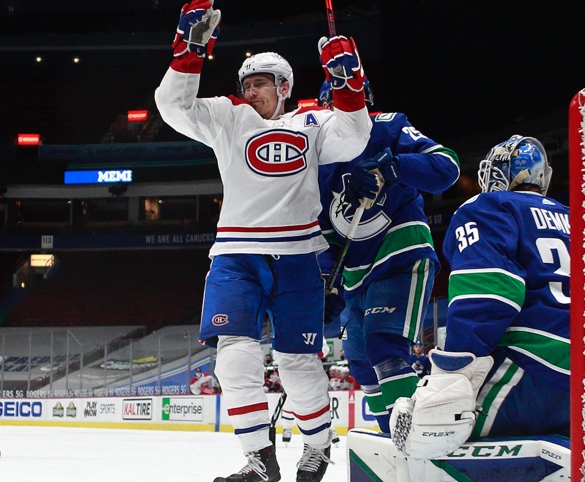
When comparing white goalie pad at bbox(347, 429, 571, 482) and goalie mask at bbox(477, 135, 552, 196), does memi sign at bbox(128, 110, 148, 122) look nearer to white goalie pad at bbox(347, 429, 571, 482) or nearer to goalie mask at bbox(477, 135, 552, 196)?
goalie mask at bbox(477, 135, 552, 196)

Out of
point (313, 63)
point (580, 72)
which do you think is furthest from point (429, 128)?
point (313, 63)

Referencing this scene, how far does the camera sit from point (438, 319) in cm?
848

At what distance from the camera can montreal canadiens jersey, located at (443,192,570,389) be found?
58.9 inches

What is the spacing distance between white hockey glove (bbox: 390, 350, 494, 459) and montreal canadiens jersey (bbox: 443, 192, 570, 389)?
4 cm

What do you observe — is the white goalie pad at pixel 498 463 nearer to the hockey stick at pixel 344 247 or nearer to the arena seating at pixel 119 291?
the hockey stick at pixel 344 247

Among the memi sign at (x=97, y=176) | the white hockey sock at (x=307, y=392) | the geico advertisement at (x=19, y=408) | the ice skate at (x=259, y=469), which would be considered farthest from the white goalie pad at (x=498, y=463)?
the memi sign at (x=97, y=176)

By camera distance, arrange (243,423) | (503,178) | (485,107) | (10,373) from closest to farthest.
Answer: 1. (503,178)
2. (243,423)
3. (10,373)
4. (485,107)

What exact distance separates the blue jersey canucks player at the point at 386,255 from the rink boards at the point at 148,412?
18.7 feet

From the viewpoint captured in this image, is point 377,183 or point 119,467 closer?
point 377,183

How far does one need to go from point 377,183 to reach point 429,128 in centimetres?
1355

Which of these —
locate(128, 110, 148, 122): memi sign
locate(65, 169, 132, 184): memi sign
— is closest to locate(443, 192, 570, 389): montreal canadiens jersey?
locate(65, 169, 132, 184): memi sign

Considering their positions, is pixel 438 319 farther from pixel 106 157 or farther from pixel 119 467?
pixel 106 157

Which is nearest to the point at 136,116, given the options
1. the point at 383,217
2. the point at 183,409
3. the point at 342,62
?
the point at 183,409

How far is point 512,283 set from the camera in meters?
1.52
